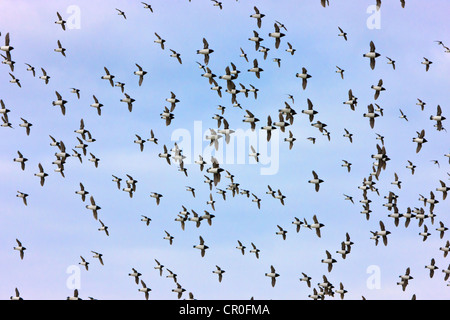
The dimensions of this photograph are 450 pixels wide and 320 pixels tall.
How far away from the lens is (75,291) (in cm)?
8438

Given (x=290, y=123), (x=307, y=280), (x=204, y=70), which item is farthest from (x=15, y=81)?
(x=307, y=280)

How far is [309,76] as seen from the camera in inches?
3664

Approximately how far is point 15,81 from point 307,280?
121 ft

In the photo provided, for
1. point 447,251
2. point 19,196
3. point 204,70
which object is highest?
point 204,70

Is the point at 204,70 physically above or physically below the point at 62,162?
above
